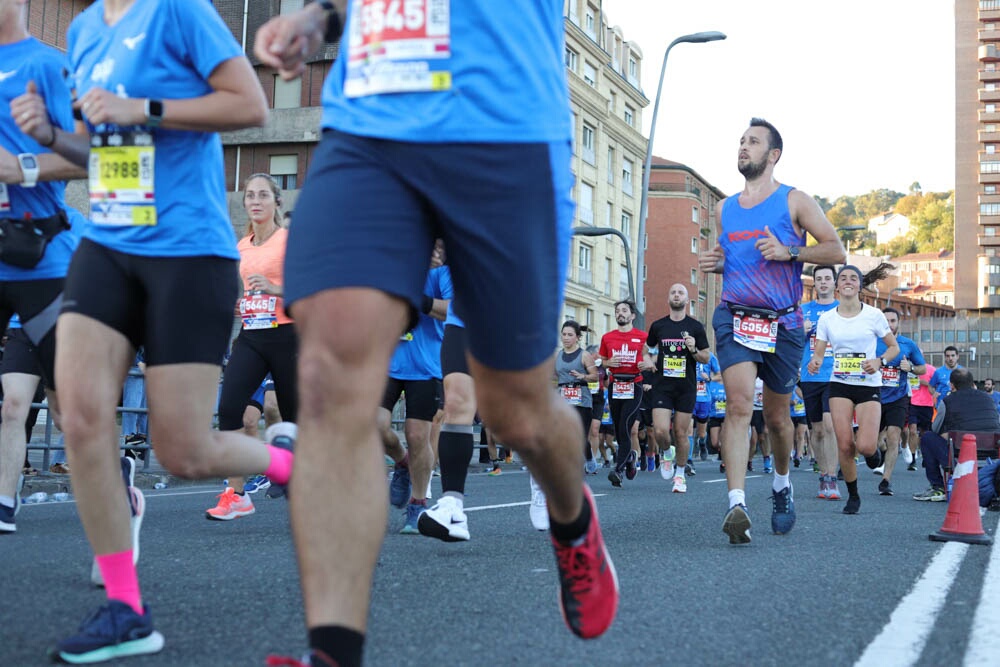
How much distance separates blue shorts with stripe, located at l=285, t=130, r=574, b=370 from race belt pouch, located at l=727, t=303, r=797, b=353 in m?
4.53

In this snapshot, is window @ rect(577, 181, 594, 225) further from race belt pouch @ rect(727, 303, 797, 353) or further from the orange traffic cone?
the orange traffic cone

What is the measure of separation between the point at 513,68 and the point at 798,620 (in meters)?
2.19

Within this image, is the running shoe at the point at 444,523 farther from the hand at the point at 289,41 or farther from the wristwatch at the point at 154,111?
the hand at the point at 289,41

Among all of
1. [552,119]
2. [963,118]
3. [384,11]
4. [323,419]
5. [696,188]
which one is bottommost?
[323,419]

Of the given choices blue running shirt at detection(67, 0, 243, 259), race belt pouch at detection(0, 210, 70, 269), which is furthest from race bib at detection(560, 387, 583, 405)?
blue running shirt at detection(67, 0, 243, 259)

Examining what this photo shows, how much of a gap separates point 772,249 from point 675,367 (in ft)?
24.4

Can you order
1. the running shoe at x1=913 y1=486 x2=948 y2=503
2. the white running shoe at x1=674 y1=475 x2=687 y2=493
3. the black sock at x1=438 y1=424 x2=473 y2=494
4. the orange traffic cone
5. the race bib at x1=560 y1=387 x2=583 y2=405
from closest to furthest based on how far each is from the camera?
the black sock at x1=438 y1=424 x2=473 y2=494 < the orange traffic cone < the running shoe at x1=913 y1=486 x2=948 y2=503 < the white running shoe at x1=674 y1=475 x2=687 y2=493 < the race bib at x1=560 y1=387 x2=583 y2=405

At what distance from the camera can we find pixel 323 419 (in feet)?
7.78

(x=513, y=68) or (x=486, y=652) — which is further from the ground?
(x=513, y=68)

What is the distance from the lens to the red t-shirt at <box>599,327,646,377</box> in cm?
1487

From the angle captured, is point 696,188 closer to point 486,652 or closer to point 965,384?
point 965,384

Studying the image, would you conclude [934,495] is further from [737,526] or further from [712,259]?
[737,526]

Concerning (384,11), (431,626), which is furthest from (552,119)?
(431,626)

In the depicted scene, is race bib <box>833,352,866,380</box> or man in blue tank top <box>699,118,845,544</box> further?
race bib <box>833,352,866,380</box>
